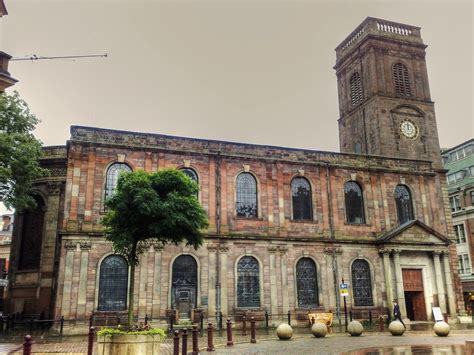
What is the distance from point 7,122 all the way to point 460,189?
44247mm

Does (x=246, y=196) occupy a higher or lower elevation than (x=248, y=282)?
higher

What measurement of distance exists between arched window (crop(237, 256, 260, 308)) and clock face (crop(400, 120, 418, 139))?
688 inches

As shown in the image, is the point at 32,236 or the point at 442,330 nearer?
the point at 442,330

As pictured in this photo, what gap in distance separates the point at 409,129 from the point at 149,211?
28.3 m

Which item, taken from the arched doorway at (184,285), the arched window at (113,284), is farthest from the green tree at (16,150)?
the arched doorway at (184,285)

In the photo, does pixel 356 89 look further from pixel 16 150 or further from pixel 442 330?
pixel 16 150

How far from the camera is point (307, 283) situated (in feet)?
95.4

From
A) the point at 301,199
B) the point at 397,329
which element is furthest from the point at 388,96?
the point at 397,329

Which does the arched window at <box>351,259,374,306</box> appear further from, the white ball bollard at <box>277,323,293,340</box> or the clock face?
the clock face

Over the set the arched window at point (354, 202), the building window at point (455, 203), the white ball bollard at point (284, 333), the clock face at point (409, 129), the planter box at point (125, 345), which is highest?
the clock face at point (409, 129)

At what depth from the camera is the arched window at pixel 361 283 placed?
97.3 ft

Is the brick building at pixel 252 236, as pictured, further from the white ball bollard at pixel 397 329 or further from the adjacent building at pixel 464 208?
the adjacent building at pixel 464 208

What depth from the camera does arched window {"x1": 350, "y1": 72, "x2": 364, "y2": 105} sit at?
39.5 metres

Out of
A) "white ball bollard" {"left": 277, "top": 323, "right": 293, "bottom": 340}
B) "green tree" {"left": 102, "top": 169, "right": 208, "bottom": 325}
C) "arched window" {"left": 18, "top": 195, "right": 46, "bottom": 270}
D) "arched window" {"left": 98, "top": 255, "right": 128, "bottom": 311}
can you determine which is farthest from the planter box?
"arched window" {"left": 18, "top": 195, "right": 46, "bottom": 270}
